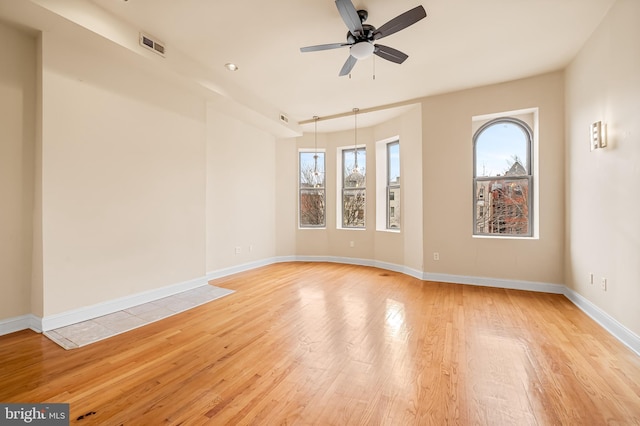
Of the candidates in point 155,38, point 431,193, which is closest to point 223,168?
point 155,38

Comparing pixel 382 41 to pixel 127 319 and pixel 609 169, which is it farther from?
pixel 127 319

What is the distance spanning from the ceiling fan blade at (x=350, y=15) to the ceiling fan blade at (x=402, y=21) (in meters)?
0.20

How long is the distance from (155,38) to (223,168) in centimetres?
221

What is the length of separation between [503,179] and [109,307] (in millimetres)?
5901

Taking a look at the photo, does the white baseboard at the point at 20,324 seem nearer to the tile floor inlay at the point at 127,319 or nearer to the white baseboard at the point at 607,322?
the tile floor inlay at the point at 127,319

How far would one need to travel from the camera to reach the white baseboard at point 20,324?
8.62ft

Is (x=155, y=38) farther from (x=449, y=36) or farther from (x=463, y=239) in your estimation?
(x=463, y=239)

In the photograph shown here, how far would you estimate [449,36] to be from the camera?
3.09 meters

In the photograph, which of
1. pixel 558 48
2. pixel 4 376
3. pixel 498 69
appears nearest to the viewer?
pixel 4 376

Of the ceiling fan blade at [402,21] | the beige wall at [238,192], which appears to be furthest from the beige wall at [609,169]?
the beige wall at [238,192]

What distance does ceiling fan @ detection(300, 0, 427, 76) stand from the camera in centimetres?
232

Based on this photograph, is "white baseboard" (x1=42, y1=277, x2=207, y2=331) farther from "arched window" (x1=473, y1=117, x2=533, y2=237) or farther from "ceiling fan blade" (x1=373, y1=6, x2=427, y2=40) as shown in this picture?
"arched window" (x1=473, y1=117, x2=533, y2=237)

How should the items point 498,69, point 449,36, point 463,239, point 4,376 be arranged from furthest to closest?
point 463,239 → point 498,69 → point 449,36 → point 4,376

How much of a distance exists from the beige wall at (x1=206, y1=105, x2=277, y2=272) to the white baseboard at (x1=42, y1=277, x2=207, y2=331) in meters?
0.82
